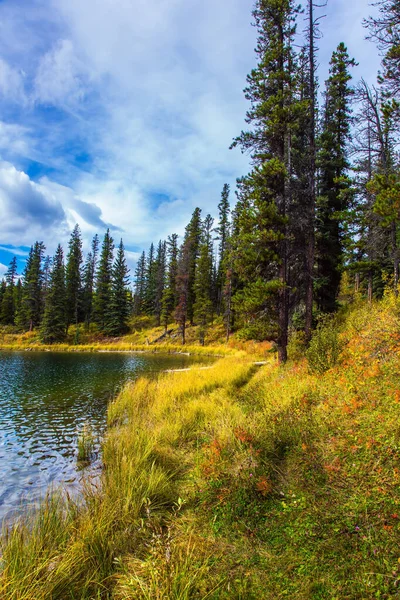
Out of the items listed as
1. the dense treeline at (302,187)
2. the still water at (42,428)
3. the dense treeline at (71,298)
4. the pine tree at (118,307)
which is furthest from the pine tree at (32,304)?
the dense treeline at (302,187)

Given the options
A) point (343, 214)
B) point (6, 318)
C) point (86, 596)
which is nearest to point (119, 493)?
point (86, 596)

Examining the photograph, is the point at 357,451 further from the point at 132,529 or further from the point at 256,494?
the point at 132,529

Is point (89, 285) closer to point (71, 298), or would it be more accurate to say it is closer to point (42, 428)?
point (71, 298)

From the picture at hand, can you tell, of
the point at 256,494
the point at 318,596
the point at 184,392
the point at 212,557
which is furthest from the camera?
the point at 184,392

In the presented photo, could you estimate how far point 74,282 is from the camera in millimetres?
61062

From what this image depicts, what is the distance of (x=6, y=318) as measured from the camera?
66.9m

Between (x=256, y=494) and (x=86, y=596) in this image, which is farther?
(x=256, y=494)

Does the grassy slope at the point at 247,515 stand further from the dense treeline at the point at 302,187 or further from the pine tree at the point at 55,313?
the pine tree at the point at 55,313

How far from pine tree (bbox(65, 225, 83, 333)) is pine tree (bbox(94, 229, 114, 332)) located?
12.3ft

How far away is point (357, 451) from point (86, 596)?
377cm

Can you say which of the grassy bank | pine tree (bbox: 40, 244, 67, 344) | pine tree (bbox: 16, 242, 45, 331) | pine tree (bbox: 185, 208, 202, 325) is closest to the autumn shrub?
the grassy bank

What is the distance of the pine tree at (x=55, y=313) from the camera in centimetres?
5219

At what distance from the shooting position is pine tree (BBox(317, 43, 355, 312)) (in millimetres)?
20297

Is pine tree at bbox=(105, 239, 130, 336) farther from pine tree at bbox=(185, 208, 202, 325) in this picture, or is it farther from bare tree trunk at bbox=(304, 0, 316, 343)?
bare tree trunk at bbox=(304, 0, 316, 343)
